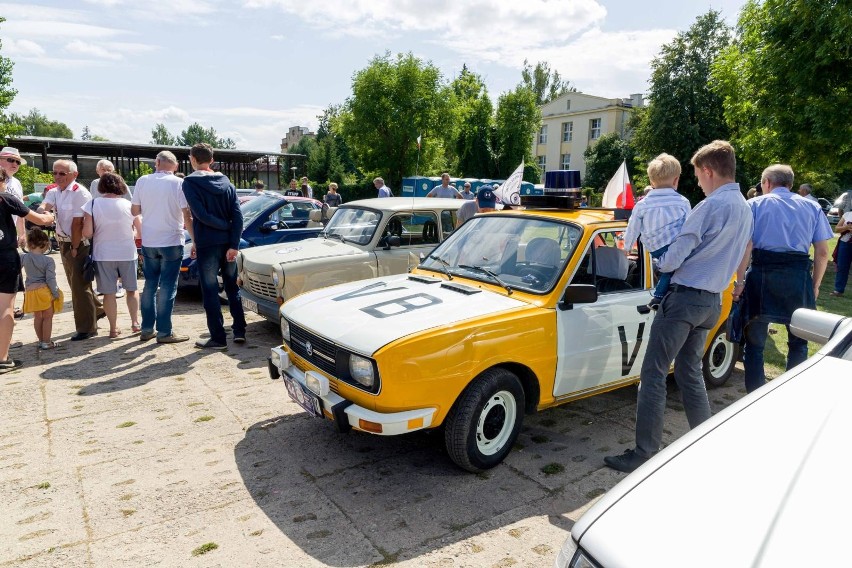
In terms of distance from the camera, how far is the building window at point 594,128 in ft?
192

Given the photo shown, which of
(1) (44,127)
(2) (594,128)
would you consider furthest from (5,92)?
(1) (44,127)

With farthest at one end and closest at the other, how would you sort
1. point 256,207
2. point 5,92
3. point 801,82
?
point 5,92 → point 801,82 → point 256,207

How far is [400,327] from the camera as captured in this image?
3.45 m

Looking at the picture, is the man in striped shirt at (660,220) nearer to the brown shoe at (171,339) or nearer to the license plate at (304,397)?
the license plate at (304,397)

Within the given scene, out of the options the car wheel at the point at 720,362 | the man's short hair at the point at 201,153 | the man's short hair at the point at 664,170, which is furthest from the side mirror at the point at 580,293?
the man's short hair at the point at 201,153

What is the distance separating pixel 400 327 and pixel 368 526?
1139mm

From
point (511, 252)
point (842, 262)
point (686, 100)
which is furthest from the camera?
point (686, 100)

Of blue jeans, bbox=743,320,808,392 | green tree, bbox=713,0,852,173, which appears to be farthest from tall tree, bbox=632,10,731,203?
blue jeans, bbox=743,320,808,392

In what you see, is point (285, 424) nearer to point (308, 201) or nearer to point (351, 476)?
point (351, 476)

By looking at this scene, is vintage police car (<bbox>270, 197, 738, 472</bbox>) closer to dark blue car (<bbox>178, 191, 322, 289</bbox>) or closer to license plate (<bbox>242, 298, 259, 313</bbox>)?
license plate (<bbox>242, 298, 259, 313</bbox>)

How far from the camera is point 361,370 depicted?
11.1 ft

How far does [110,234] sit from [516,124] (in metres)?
47.5

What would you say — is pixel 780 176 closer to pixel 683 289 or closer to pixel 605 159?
pixel 683 289

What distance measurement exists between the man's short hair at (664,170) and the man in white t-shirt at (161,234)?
191 inches
